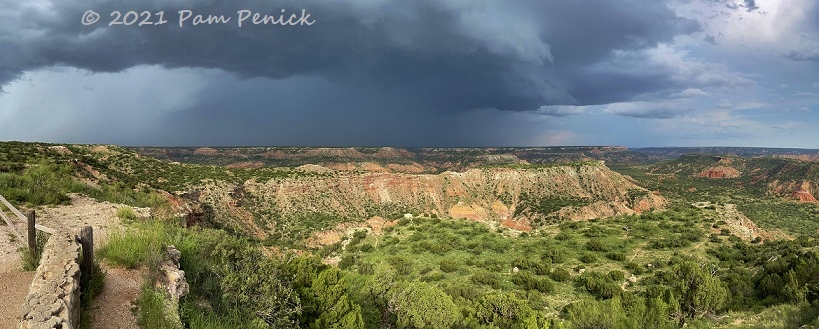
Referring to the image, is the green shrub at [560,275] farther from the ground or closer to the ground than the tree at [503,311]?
closer to the ground

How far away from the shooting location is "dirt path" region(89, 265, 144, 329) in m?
6.34

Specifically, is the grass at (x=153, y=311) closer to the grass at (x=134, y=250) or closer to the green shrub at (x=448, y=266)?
the grass at (x=134, y=250)

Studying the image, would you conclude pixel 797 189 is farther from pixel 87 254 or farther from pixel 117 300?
pixel 87 254

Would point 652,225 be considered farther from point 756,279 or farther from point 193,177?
point 193,177

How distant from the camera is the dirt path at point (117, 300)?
6.34m

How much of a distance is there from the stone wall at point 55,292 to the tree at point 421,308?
12516 millimetres

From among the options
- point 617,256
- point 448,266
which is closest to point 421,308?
point 448,266

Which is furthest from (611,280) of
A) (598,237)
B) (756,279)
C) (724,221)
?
(724,221)

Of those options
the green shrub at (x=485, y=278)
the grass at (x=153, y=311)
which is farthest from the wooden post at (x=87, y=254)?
the green shrub at (x=485, y=278)

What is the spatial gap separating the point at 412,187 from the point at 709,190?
91811 mm

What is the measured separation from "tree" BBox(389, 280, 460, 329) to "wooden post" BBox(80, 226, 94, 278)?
1224cm

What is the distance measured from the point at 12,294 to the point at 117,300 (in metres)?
2.08

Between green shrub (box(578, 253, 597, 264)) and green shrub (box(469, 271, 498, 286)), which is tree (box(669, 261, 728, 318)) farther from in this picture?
green shrub (box(469, 271, 498, 286))

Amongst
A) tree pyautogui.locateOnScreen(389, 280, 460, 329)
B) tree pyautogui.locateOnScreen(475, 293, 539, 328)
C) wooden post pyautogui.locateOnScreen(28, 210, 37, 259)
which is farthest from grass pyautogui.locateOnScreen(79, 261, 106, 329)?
tree pyautogui.locateOnScreen(475, 293, 539, 328)
